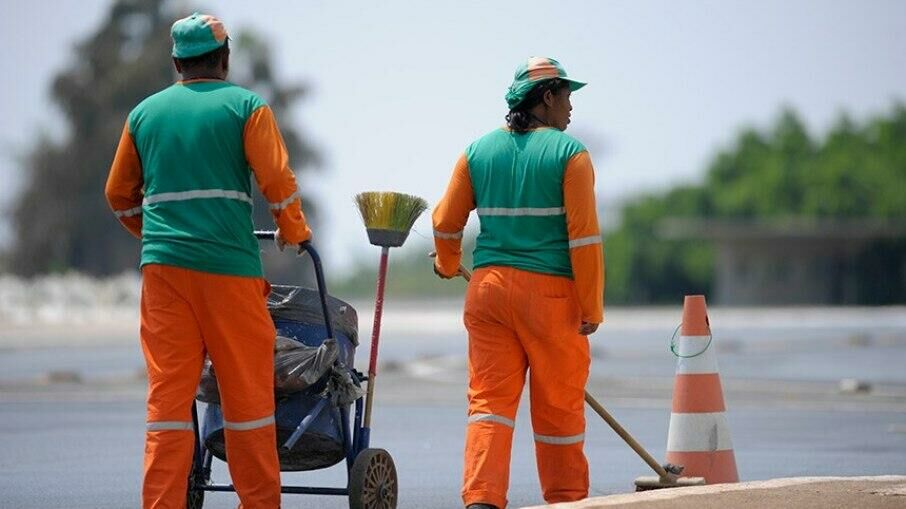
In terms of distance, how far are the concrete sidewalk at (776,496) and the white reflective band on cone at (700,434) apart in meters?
0.99

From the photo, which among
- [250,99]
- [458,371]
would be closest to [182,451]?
[250,99]

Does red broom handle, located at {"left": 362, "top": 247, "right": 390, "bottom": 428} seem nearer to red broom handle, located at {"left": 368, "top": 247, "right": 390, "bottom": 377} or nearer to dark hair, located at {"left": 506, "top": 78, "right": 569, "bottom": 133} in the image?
red broom handle, located at {"left": 368, "top": 247, "right": 390, "bottom": 377}

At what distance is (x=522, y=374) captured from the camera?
7.52m

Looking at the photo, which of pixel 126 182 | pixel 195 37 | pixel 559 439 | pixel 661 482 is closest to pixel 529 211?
pixel 559 439

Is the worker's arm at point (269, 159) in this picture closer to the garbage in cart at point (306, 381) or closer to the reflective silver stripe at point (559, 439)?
the garbage in cart at point (306, 381)

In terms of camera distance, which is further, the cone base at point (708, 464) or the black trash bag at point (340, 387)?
the cone base at point (708, 464)

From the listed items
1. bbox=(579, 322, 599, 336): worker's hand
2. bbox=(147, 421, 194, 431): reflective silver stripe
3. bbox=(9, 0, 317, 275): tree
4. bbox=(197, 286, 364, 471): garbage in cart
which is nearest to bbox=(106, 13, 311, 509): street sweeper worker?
bbox=(147, 421, 194, 431): reflective silver stripe

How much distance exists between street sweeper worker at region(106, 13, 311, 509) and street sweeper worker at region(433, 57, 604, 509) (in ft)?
2.78

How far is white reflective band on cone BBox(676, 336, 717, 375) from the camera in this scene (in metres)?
9.04

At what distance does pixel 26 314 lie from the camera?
48.6 meters

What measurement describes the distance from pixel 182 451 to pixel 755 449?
600 centimetres

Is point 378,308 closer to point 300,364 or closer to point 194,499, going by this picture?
point 300,364

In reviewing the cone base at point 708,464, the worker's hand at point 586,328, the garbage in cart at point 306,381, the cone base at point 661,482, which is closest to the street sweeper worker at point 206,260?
the garbage in cart at point 306,381

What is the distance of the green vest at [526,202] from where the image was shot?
744 cm
